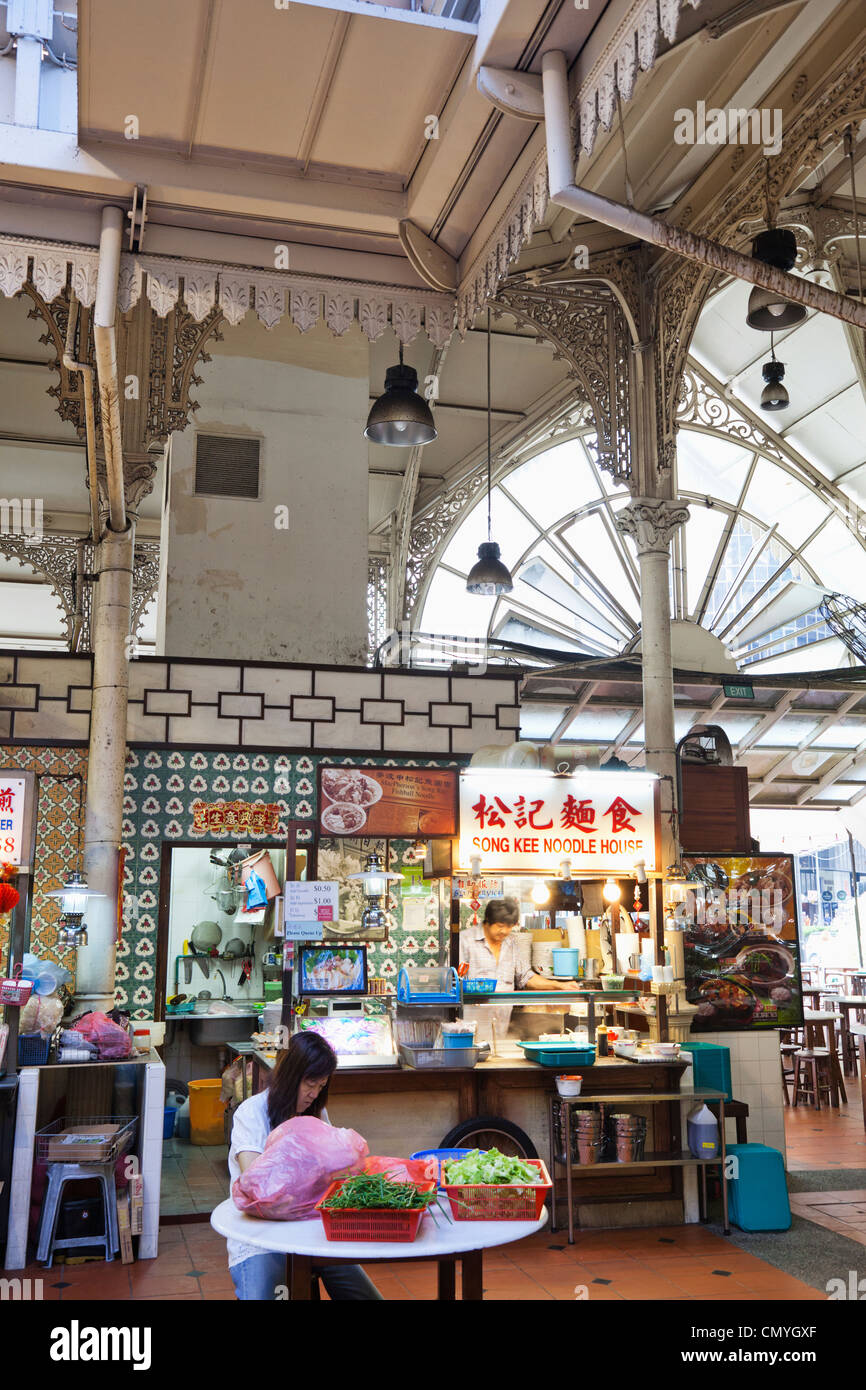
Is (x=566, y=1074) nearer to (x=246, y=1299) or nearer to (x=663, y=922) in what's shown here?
(x=663, y=922)

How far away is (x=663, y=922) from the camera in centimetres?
813

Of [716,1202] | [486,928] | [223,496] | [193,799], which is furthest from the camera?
[223,496]

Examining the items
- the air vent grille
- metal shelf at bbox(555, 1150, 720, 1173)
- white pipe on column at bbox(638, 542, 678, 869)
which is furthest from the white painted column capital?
metal shelf at bbox(555, 1150, 720, 1173)

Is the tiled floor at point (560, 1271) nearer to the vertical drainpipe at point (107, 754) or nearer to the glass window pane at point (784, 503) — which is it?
the vertical drainpipe at point (107, 754)

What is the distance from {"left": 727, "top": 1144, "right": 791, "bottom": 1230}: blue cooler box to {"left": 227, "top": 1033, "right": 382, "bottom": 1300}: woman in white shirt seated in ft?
12.5

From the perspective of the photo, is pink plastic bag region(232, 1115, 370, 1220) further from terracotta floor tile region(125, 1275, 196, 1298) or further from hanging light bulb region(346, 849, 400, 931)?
hanging light bulb region(346, 849, 400, 931)

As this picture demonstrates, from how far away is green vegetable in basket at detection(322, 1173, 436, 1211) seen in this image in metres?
3.62

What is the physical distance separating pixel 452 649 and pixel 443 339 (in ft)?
28.1

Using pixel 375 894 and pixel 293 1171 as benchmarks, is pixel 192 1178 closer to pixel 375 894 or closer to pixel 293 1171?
pixel 375 894

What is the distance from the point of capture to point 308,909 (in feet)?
21.4

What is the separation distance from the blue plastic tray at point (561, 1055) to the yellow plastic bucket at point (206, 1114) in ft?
11.7

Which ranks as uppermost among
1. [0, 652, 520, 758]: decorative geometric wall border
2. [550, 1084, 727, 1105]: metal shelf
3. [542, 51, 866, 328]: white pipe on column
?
[542, 51, 866, 328]: white pipe on column

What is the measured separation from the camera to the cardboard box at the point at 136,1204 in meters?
6.60

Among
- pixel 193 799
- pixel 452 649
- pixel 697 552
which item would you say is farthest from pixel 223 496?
pixel 697 552
